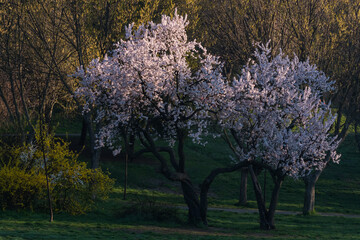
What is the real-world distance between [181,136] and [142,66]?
4411mm

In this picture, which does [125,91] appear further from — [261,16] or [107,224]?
[261,16]

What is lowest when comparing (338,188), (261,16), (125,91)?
(338,188)

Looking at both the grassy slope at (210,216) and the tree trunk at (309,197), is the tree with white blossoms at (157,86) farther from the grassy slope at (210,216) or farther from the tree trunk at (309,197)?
the tree trunk at (309,197)

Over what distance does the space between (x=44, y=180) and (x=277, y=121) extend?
12.6 metres

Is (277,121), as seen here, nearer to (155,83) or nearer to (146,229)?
(155,83)

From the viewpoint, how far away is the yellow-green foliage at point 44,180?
26531 mm

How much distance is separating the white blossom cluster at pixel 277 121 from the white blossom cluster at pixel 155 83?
142 cm

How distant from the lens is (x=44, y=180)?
26.8 metres

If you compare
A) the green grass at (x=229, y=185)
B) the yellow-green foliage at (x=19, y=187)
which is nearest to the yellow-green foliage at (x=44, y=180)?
the yellow-green foliage at (x=19, y=187)

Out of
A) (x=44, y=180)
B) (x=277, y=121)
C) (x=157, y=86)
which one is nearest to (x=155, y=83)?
(x=157, y=86)

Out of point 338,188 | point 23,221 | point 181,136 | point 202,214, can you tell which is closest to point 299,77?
point 181,136

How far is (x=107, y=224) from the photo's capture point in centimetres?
2577

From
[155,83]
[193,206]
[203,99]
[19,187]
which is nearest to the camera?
[155,83]

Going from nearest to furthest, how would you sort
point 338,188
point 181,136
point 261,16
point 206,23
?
point 181,136 → point 261,16 → point 206,23 → point 338,188
